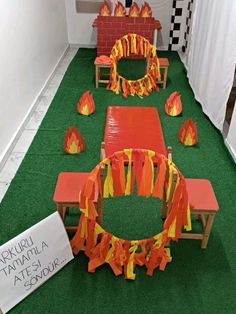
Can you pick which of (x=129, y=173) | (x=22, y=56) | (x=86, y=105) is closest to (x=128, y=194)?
(x=129, y=173)

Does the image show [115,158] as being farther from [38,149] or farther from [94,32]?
[94,32]

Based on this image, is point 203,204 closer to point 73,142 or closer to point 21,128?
point 73,142

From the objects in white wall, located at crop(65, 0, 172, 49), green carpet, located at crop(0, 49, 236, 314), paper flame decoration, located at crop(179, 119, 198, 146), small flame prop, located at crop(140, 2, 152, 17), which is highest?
small flame prop, located at crop(140, 2, 152, 17)

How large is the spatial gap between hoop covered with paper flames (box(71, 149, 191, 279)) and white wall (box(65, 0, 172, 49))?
3831mm

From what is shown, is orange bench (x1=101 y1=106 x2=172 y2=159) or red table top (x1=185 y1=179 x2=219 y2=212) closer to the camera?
red table top (x1=185 y1=179 x2=219 y2=212)

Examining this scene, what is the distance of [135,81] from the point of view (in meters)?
3.76

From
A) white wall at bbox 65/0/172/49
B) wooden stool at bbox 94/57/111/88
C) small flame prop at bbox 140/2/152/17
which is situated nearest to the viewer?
wooden stool at bbox 94/57/111/88

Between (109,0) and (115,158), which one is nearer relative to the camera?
(115,158)

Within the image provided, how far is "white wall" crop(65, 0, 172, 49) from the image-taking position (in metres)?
4.77

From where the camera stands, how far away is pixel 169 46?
505 cm

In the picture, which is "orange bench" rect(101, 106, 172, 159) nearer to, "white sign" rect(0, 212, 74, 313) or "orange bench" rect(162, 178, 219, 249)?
"orange bench" rect(162, 178, 219, 249)

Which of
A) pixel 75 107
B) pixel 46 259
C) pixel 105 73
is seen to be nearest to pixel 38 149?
pixel 75 107

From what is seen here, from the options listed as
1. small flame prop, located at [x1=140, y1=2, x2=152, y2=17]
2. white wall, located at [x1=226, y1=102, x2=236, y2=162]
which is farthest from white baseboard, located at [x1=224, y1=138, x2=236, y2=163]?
small flame prop, located at [x1=140, y1=2, x2=152, y2=17]

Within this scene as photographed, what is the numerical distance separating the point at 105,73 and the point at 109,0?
1.31m
